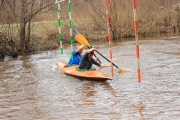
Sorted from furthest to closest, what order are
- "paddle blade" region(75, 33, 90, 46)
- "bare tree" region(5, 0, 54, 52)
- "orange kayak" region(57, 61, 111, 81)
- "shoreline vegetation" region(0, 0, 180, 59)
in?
1. "shoreline vegetation" region(0, 0, 180, 59)
2. "bare tree" region(5, 0, 54, 52)
3. "paddle blade" region(75, 33, 90, 46)
4. "orange kayak" region(57, 61, 111, 81)

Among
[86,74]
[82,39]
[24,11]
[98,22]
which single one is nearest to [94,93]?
[86,74]

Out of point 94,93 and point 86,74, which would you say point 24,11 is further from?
point 94,93

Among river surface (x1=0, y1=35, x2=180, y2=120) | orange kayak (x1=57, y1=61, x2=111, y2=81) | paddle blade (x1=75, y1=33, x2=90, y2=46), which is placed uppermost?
paddle blade (x1=75, y1=33, x2=90, y2=46)

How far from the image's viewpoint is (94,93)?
6734 millimetres

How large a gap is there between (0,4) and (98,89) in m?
7.84

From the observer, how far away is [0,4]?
13.0 meters

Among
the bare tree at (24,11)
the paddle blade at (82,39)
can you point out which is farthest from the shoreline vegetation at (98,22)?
the paddle blade at (82,39)

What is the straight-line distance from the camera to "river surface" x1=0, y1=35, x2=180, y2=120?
17.4 ft

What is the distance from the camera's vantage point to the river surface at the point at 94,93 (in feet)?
17.4

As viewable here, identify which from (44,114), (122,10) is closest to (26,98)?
(44,114)

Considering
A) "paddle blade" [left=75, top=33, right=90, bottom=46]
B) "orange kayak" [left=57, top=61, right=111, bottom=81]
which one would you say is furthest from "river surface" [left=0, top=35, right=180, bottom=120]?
"paddle blade" [left=75, top=33, right=90, bottom=46]

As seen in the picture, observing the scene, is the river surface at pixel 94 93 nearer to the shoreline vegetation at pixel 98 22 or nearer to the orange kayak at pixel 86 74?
the orange kayak at pixel 86 74

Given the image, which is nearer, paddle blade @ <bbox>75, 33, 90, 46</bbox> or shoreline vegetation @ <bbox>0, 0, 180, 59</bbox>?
paddle blade @ <bbox>75, 33, 90, 46</bbox>

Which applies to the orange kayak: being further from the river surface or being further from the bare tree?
the bare tree
